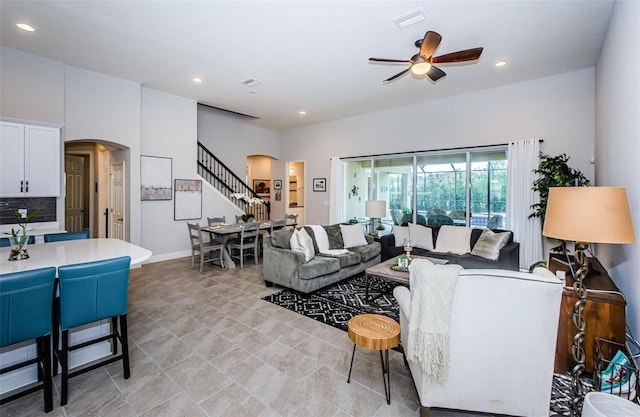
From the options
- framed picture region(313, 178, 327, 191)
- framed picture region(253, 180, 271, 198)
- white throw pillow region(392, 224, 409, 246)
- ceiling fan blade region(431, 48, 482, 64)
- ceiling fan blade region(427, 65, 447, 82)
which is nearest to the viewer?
ceiling fan blade region(431, 48, 482, 64)

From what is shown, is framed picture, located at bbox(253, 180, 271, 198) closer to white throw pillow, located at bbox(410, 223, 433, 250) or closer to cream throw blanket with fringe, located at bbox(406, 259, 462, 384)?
white throw pillow, located at bbox(410, 223, 433, 250)

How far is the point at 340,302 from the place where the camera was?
13.1 ft

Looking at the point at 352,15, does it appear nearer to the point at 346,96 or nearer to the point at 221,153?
the point at 346,96

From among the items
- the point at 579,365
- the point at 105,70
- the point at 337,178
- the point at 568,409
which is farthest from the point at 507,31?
the point at 105,70

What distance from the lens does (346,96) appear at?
608 centimetres

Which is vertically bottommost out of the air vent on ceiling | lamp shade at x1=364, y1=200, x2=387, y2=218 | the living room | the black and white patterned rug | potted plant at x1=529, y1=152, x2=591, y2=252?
the black and white patterned rug

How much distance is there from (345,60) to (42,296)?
173 inches

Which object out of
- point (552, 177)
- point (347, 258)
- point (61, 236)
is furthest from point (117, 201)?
point (552, 177)

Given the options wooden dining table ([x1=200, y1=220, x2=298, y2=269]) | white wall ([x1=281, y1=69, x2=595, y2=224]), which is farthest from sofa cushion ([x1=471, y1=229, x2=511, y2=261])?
wooden dining table ([x1=200, y1=220, x2=298, y2=269])

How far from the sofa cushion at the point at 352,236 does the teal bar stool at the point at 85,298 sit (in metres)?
3.78

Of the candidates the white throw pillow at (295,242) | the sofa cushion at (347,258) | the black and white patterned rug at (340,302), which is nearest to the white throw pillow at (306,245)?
the white throw pillow at (295,242)

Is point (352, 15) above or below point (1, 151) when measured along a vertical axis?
above

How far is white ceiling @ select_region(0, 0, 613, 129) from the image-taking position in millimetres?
3193

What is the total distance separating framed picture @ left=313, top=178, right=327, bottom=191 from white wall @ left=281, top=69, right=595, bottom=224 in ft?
0.44
